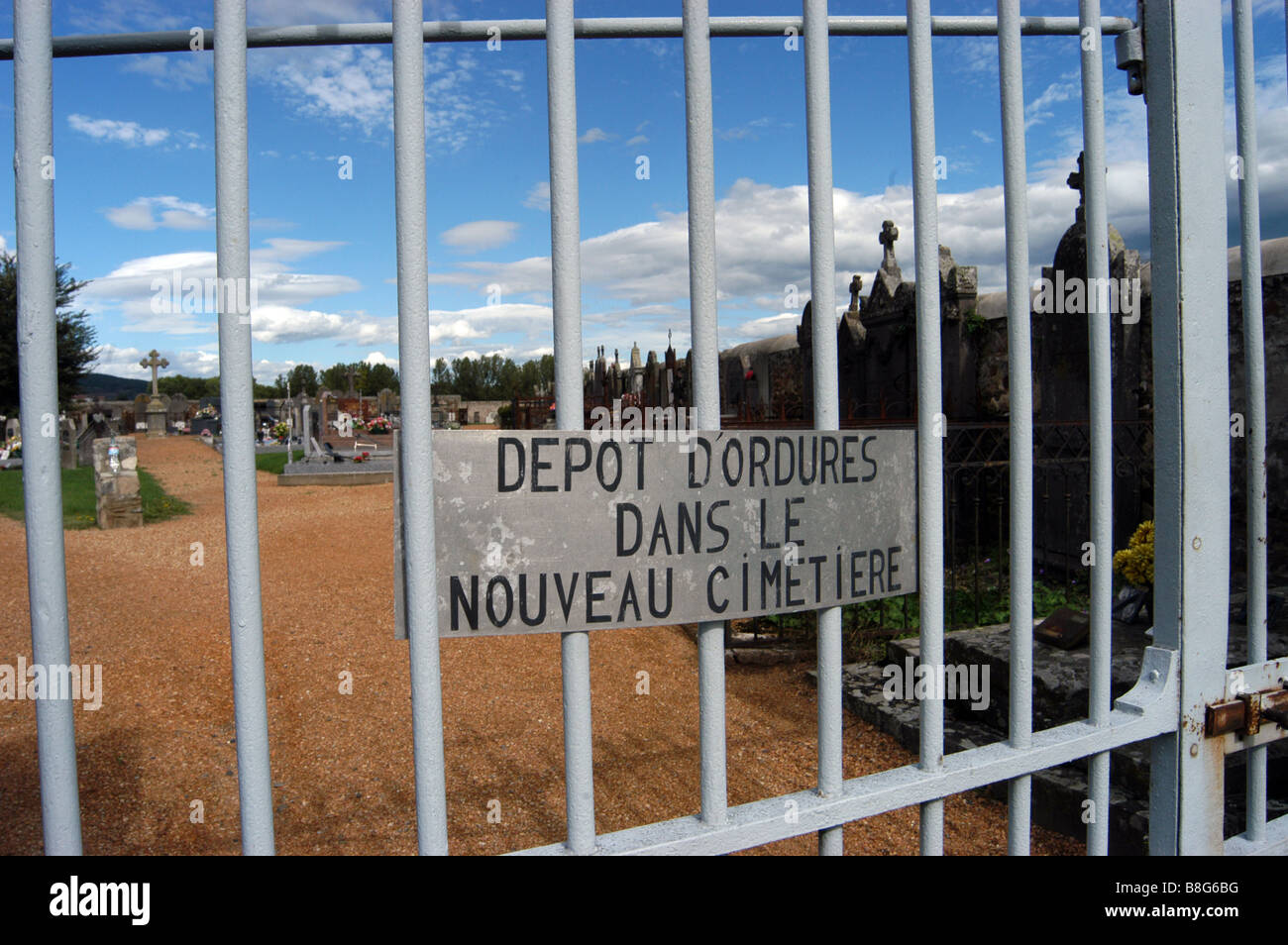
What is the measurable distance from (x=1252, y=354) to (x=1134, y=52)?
0.83 m

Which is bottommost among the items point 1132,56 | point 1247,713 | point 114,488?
point 1247,713

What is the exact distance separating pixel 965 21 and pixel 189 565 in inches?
403

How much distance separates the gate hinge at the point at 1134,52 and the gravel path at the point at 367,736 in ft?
10.3

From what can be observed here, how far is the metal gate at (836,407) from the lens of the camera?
120 centimetres

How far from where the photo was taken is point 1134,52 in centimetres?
195

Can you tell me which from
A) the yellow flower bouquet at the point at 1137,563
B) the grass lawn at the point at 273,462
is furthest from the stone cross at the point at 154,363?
the yellow flower bouquet at the point at 1137,563

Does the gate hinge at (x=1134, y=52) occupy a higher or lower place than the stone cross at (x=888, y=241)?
lower

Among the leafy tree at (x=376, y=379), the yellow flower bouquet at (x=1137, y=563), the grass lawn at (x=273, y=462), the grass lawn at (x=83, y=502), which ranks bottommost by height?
the yellow flower bouquet at (x=1137, y=563)

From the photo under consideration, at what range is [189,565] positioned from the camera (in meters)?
9.71

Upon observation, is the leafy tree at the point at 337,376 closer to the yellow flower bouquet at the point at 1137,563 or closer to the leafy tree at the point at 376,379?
the leafy tree at the point at 376,379

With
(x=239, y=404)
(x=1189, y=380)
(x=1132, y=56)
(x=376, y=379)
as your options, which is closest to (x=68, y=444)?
(x=239, y=404)

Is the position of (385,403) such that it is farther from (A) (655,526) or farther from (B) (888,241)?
(A) (655,526)

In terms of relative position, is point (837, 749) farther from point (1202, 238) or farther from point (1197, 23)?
point (1197, 23)

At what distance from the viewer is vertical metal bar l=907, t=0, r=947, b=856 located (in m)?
1.62
